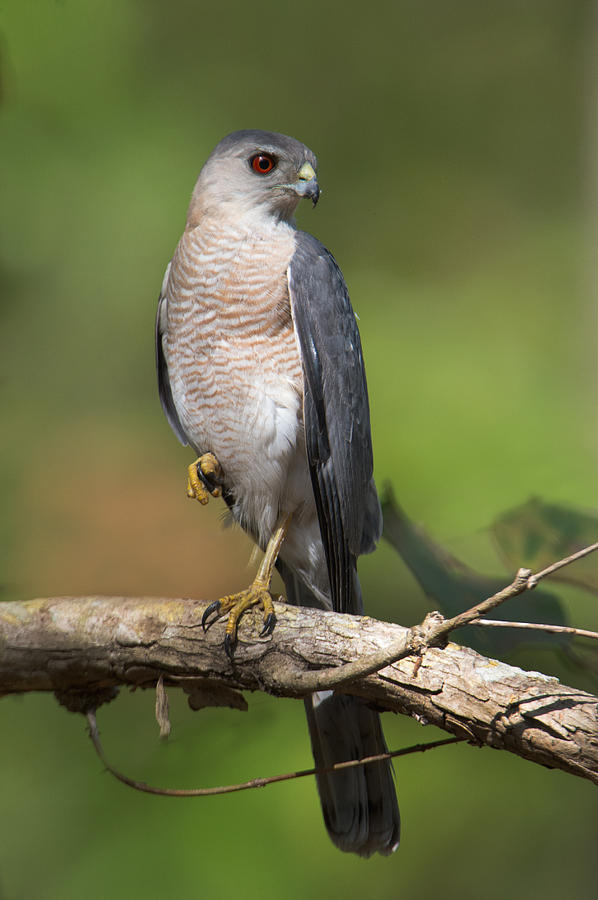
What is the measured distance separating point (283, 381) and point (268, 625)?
1.53ft

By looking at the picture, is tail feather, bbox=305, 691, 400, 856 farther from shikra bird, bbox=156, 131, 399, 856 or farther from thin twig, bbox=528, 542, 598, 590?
thin twig, bbox=528, 542, 598, 590

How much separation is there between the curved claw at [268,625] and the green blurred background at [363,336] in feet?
3.16

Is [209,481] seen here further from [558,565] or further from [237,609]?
[558,565]

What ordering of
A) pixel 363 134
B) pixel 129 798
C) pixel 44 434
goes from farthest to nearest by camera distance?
pixel 363 134 < pixel 44 434 < pixel 129 798

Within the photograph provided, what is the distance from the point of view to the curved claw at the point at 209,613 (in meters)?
1.27

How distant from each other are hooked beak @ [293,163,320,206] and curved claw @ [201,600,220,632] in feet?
2.74

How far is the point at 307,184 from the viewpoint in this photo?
146 centimetres

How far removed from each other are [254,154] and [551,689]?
3.86 ft

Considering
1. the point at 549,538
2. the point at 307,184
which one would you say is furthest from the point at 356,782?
the point at 307,184

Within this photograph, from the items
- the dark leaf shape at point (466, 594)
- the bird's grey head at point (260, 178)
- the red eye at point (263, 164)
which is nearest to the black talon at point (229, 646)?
the dark leaf shape at point (466, 594)

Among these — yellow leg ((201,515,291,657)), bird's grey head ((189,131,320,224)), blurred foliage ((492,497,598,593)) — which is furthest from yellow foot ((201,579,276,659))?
Result: bird's grey head ((189,131,320,224))

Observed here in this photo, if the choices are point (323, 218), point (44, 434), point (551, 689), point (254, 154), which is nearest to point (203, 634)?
point (551, 689)

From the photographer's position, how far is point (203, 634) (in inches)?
50.0

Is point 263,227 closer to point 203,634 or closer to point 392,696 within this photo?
point 203,634
